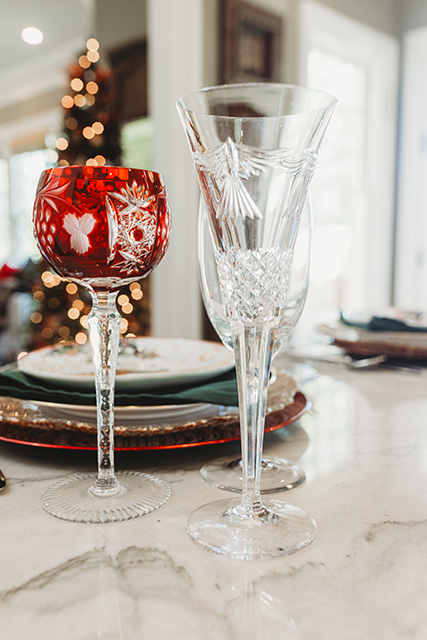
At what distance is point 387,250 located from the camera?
462 cm

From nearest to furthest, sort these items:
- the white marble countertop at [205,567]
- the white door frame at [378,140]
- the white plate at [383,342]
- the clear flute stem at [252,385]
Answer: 1. the white marble countertop at [205,567]
2. the clear flute stem at [252,385]
3. the white plate at [383,342]
4. the white door frame at [378,140]

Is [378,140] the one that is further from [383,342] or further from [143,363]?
[143,363]

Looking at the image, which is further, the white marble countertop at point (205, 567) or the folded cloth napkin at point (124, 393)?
the folded cloth napkin at point (124, 393)

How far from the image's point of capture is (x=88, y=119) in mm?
3709

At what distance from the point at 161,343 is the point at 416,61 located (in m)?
4.34

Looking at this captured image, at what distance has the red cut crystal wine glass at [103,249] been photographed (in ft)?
1.62

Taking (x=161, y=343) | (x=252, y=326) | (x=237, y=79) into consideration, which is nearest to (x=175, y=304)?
(x=237, y=79)

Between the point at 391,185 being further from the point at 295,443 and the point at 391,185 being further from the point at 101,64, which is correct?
the point at 295,443

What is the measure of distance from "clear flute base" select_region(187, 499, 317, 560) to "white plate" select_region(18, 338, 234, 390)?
0.20m

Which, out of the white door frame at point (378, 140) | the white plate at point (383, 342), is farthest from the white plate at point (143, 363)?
the white door frame at point (378, 140)

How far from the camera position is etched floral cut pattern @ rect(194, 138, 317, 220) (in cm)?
44

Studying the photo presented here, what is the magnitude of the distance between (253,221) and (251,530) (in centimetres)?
24

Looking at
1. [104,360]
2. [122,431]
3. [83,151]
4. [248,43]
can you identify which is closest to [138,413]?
[122,431]

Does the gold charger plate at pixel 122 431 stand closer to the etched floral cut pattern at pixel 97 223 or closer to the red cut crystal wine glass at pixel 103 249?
the red cut crystal wine glass at pixel 103 249
